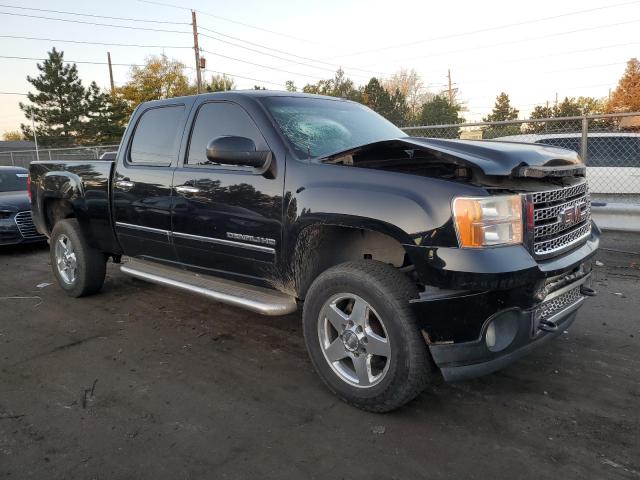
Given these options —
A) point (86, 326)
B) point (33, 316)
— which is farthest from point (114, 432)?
point (33, 316)

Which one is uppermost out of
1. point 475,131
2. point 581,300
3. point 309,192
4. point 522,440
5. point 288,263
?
point 475,131

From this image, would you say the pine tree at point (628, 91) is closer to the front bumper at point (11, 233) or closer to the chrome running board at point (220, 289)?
the front bumper at point (11, 233)

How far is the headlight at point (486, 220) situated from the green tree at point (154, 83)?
5175 cm

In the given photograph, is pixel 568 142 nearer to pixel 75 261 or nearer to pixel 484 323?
pixel 484 323

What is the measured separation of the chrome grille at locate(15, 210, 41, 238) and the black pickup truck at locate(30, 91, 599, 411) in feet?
15.5

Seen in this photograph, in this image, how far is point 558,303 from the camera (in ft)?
9.53

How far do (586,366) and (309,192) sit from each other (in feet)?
7.43

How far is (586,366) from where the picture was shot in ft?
11.3

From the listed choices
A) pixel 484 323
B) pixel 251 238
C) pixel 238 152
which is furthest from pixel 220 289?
pixel 484 323

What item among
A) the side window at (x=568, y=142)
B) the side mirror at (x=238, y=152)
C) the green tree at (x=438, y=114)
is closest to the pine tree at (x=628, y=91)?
the green tree at (x=438, y=114)

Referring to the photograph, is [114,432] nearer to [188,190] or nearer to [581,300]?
[188,190]

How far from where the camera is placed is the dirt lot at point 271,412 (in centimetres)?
248

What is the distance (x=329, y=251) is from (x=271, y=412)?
1083 millimetres

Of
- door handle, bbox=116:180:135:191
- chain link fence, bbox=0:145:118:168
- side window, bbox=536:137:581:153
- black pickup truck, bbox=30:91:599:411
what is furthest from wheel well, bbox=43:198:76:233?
chain link fence, bbox=0:145:118:168
